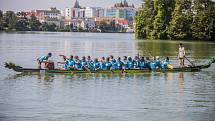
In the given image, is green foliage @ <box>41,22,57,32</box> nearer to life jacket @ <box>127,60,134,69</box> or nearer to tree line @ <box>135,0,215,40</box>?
tree line @ <box>135,0,215,40</box>

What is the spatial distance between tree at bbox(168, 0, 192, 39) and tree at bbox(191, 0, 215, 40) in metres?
1.15

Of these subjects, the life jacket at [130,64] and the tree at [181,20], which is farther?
the tree at [181,20]

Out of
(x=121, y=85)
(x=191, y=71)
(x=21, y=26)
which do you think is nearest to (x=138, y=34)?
(x=21, y=26)

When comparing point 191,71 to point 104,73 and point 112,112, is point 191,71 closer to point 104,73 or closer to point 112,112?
point 104,73

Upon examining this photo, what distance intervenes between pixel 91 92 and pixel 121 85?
1116mm

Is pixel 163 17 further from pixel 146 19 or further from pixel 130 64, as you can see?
pixel 130 64

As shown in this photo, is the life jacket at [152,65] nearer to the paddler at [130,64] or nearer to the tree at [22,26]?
the paddler at [130,64]

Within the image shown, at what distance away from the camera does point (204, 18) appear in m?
28.0

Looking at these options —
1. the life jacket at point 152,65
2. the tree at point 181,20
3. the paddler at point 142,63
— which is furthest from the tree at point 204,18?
the paddler at point 142,63

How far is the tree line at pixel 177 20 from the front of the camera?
27631mm

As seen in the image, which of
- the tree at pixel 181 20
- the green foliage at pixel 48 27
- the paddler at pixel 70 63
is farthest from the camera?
the green foliage at pixel 48 27

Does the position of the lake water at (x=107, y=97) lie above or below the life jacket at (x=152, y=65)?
below

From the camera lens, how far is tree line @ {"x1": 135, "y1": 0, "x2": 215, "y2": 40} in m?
27.6

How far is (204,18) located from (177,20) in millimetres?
3888
